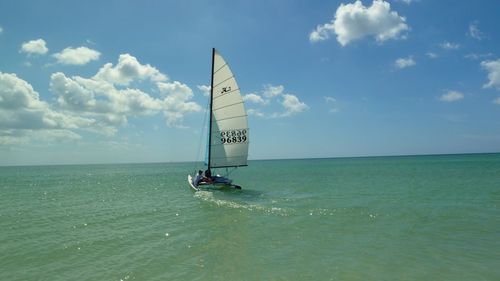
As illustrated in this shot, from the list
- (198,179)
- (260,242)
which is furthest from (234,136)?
(260,242)

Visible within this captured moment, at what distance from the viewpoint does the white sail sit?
3562 centimetres

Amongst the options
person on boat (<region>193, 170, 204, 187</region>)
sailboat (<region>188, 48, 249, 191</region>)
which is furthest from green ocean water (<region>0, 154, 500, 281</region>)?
sailboat (<region>188, 48, 249, 191</region>)

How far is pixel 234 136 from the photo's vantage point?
120 feet

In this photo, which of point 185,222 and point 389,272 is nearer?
point 389,272

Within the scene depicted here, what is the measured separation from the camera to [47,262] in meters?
13.6

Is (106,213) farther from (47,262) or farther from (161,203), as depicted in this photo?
(47,262)

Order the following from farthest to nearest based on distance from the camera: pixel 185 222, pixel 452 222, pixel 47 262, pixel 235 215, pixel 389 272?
pixel 235 215 → pixel 185 222 → pixel 452 222 → pixel 47 262 → pixel 389 272

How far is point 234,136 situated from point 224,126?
1413 millimetres

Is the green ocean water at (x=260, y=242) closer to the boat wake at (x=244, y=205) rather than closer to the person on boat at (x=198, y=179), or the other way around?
the boat wake at (x=244, y=205)

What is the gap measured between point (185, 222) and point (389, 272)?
12511mm

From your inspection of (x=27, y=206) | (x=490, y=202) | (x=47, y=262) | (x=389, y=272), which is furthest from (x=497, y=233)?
(x=27, y=206)

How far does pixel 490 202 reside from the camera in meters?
26.3

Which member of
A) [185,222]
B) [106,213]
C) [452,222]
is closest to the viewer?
[452,222]

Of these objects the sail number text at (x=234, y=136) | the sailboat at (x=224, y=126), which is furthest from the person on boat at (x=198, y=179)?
the sail number text at (x=234, y=136)
